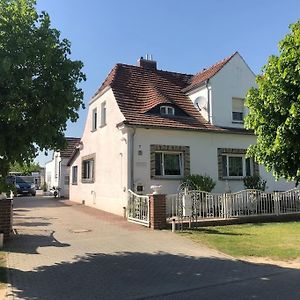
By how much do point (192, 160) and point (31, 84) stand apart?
39.5ft

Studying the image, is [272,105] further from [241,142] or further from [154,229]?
[241,142]

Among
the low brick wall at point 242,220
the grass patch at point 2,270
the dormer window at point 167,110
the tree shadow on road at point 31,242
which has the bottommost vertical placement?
the grass patch at point 2,270

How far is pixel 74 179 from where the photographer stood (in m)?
28.4

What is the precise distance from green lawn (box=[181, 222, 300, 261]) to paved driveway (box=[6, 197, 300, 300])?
2.18ft

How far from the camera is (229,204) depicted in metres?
16.1

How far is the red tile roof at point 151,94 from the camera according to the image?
18781mm

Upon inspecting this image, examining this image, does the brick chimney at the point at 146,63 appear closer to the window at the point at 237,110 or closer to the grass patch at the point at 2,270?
the window at the point at 237,110

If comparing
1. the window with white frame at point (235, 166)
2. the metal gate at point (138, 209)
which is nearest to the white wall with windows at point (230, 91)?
the window with white frame at point (235, 166)

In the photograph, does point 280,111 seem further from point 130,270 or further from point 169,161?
point 169,161

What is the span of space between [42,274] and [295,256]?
5.97m

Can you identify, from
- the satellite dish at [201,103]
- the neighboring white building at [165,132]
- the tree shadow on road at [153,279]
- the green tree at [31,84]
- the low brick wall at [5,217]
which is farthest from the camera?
the satellite dish at [201,103]

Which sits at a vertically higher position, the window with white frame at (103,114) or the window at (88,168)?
the window with white frame at (103,114)

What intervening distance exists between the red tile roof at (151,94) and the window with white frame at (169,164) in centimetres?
140

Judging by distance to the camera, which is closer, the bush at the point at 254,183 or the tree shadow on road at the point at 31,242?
the tree shadow on road at the point at 31,242
